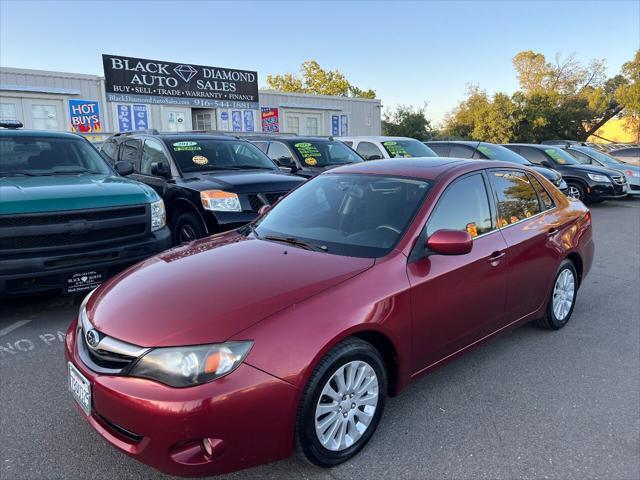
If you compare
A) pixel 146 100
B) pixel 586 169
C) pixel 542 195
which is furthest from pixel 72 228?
pixel 146 100

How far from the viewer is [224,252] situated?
3291mm

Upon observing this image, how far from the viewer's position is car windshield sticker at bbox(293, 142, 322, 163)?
940 centimetres

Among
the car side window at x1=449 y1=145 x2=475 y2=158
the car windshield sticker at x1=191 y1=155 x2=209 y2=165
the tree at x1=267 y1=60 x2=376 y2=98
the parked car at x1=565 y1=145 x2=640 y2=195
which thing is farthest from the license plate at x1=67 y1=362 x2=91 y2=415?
the tree at x1=267 y1=60 x2=376 y2=98

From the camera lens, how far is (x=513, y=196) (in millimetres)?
4051

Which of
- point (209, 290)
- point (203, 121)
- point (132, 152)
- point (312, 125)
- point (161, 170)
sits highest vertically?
point (203, 121)

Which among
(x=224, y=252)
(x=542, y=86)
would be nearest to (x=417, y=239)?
(x=224, y=252)

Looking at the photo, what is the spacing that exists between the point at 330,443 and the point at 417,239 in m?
1.28

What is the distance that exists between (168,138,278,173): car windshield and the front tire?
4875mm

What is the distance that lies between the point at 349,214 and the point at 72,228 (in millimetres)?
2622

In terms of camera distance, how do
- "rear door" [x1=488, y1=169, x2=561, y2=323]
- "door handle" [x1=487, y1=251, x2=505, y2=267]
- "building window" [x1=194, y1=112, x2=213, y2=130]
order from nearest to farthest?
"door handle" [x1=487, y1=251, x2=505, y2=267] < "rear door" [x1=488, y1=169, x2=561, y2=323] < "building window" [x1=194, y1=112, x2=213, y2=130]

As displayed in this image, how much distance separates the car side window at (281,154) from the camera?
957cm

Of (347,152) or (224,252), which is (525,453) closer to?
(224,252)

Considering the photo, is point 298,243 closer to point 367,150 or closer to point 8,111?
point 367,150

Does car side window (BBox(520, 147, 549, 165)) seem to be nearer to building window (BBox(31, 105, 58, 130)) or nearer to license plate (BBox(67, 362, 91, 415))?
license plate (BBox(67, 362, 91, 415))
